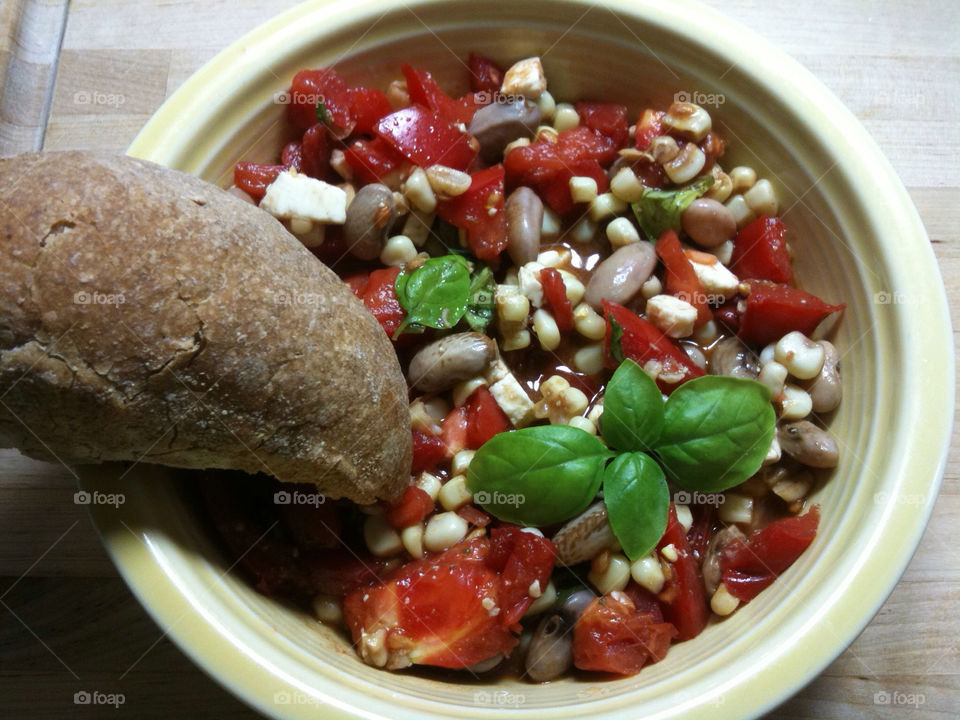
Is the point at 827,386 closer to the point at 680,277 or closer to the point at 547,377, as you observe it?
the point at 680,277

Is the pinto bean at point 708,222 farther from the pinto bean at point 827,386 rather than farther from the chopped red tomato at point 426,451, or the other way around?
the chopped red tomato at point 426,451

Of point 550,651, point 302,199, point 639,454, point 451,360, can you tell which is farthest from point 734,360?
point 302,199

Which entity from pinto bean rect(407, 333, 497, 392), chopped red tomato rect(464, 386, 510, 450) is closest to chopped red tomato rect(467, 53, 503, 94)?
pinto bean rect(407, 333, 497, 392)

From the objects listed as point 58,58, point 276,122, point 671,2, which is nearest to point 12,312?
point 276,122

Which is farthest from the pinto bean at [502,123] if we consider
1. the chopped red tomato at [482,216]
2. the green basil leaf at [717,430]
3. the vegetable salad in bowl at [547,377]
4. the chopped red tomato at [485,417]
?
the green basil leaf at [717,430]

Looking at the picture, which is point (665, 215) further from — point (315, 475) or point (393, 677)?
point (393, 677)

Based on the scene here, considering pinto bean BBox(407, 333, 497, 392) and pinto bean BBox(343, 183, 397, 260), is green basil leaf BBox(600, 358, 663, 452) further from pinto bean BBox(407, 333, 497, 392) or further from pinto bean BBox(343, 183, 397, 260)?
pinto bean BBox(343, 183, 397, 260)
